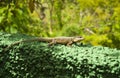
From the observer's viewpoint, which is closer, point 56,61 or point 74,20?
point 56,61

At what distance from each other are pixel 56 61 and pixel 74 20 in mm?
6834

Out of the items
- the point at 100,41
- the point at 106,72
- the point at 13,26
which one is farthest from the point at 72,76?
the point at 100,41

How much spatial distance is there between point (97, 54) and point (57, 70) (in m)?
0.63

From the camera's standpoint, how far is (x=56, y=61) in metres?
5.29

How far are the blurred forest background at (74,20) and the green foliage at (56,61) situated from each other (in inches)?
66.0

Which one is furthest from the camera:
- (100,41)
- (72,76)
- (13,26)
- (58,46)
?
(100,41)

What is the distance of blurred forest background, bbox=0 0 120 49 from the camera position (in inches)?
303

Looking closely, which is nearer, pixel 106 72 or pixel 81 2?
pixel 106 72

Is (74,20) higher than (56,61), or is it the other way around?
(56,61)

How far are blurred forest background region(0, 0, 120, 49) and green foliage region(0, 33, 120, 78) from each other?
5.50 ft

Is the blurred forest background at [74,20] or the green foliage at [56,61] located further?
the blurred forest background at [74,20]

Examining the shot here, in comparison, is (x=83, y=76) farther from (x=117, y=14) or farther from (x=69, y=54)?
(x=117, y=14)

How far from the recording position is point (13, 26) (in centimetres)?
769

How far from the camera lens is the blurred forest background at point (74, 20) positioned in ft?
25.2
